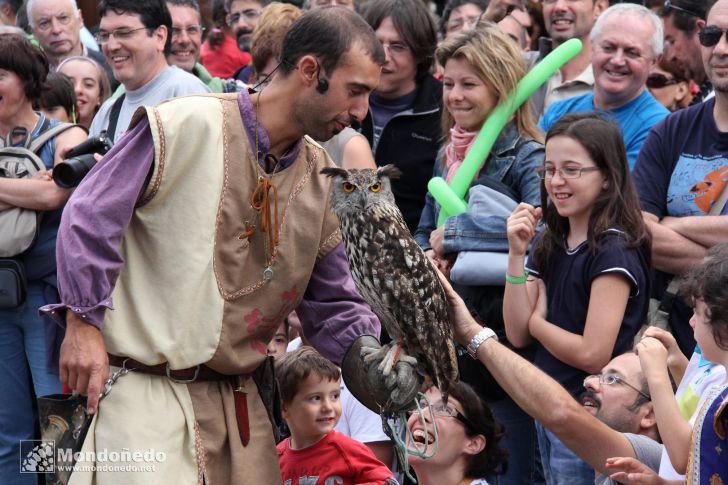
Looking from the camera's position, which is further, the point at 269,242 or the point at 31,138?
the point at 31,138

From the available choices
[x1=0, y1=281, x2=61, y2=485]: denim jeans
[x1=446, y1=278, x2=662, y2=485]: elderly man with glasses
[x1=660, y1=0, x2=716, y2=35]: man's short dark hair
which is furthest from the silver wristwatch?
[x1=660, y1=0, x2=716, y2=35]: man's short dark hair

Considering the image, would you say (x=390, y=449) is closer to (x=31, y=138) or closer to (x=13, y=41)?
(x=31, y=138)

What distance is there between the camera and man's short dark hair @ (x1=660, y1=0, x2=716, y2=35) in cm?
595

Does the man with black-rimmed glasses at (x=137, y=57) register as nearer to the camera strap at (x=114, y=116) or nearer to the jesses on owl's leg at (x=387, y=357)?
the camera strap at (x=114, y=116)

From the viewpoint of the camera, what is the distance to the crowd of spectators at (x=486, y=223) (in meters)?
3.32

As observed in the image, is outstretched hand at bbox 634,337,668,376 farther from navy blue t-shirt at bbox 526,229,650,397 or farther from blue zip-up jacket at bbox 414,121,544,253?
blue zip-up jacket at bbox 414,121,544,253

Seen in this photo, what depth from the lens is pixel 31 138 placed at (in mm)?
5422

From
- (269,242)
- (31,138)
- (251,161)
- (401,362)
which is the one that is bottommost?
(31,138)

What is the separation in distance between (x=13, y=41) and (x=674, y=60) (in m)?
3.62

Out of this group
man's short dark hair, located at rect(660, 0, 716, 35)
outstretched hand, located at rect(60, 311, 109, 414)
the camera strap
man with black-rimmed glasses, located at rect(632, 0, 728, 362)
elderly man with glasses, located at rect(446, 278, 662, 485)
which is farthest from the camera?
man's short dark hair, located at rect(660, 0, 716, 35)

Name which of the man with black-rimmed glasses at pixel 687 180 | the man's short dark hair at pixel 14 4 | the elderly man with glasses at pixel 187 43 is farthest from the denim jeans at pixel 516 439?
the man's short dark hair at pixel 14 4

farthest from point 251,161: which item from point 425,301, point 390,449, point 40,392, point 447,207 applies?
point 40,392

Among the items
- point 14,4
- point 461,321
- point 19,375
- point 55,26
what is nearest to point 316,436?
point 461,321

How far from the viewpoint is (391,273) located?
333 centimetres
